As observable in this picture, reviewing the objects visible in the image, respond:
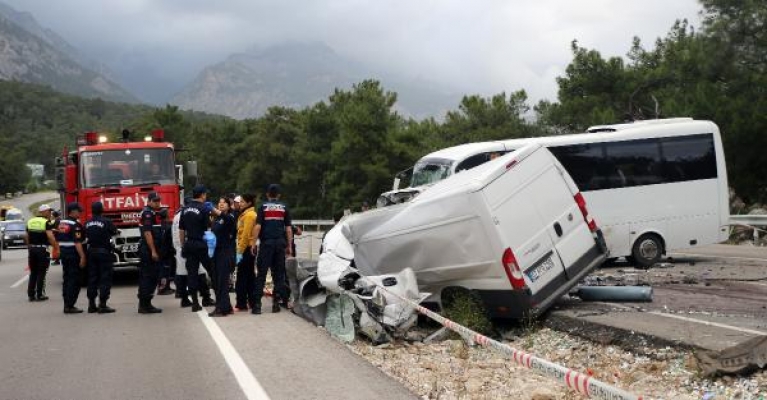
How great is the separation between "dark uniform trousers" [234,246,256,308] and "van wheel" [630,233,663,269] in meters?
8.58

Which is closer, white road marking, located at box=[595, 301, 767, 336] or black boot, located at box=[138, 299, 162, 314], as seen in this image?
white road marking, located at box=[595, 301, 767, 336]

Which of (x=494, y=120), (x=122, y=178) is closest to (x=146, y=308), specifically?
(x=122, y=178)

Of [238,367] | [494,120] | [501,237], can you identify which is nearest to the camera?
[238,367]

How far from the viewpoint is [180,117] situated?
86.4 m

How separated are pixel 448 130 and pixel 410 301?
4806cm

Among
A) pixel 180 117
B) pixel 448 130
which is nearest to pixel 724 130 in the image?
pixel 448 130

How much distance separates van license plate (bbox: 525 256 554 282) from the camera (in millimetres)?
9047

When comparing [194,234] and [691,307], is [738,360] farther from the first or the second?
[194,234]

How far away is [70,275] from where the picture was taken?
11828 millimetres

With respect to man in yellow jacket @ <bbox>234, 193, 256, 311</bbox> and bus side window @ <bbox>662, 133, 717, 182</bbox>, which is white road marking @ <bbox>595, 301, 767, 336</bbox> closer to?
man in yellow jacket @ <bbox>234, 193, 256, 311</bbox>

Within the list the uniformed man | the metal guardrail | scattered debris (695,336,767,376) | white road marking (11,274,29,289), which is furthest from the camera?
the metal guardrail

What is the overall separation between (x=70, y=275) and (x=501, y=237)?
286 inches

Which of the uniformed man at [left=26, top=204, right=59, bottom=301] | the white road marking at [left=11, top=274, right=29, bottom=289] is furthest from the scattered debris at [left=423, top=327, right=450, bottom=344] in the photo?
the white road marking at [left=11, top=274, right=29, bottom=289]

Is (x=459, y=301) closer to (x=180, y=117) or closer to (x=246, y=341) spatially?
(x=246, y=341)
